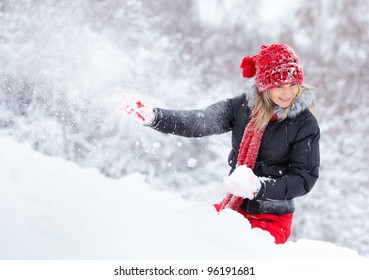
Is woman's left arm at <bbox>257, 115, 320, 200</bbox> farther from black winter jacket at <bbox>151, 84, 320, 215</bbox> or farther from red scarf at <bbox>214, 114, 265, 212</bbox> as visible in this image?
red scarf at <bbox>214, 114, 265, 212</bbox>

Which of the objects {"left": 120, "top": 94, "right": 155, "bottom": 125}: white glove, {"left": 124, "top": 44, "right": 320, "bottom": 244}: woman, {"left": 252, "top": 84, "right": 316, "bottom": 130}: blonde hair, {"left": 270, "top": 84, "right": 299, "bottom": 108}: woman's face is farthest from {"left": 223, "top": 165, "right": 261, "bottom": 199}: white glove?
{"left": 120, "top": 94, "right": 155, "bottom": 125}: white glove

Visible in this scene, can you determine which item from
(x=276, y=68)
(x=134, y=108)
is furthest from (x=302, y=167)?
(x=134, y=108)

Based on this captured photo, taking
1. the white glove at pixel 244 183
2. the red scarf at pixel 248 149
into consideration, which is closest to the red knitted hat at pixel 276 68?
the red scarf at pixel 248 149

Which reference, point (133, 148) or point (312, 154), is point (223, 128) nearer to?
point (312, 154)

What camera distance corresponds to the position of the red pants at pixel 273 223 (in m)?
2.07

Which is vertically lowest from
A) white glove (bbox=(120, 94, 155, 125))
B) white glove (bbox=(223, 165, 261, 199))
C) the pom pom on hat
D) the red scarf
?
white glove (bbox=(223, 165, 261, 199))

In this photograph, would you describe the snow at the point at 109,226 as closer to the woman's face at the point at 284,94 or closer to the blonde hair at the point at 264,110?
the blonde hair at the point at 264,110

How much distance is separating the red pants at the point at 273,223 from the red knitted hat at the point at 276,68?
1.95 ft

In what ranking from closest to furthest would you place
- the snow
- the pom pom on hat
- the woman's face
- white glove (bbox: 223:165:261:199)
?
the snow
white glove (bbox: 223:165:261:199)
the woman's face
the pom pom on hat

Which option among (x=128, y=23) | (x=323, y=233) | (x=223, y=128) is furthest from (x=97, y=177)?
(x=323, y=233)

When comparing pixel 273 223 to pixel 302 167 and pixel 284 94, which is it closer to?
pixel 302 167

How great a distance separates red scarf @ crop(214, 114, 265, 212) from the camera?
203 centimetres

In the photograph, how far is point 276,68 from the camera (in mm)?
1961

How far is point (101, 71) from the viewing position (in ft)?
16.5
